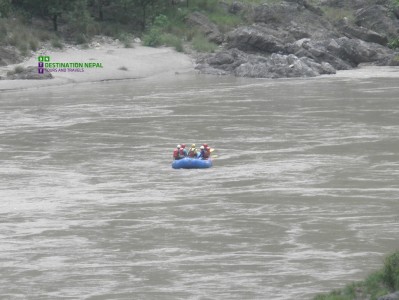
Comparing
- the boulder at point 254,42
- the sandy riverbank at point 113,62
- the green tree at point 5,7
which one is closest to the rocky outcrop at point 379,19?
the boulder at point 254,42

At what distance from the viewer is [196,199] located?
72.3 feet

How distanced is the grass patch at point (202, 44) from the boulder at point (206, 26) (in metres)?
0.70

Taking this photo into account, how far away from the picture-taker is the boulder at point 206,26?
61.5 m

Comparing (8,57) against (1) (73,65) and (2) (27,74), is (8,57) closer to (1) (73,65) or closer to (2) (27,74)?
(2) (27,74)

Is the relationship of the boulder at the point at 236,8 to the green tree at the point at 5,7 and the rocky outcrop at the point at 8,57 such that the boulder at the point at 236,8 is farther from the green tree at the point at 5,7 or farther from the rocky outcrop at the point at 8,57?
the rocky outcrop at the point at 8,57

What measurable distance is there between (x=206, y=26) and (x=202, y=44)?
336cm

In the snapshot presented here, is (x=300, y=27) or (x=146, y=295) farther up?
(x=300, y=27)

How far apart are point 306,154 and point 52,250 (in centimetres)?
1114

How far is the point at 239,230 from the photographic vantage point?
753 inches

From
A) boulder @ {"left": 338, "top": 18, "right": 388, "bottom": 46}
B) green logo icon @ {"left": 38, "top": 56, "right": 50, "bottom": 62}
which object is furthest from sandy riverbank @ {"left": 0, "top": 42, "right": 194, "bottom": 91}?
boulder @ {"left": 338, "top": 18, "right": 388, "bottom": 46}

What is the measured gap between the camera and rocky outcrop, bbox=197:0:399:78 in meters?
54.2

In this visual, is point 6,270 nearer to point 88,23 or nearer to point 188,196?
point 188,196

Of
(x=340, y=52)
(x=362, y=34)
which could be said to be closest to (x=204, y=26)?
(x=340, y=52)

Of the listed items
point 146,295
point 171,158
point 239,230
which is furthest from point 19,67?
point 146,295
